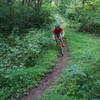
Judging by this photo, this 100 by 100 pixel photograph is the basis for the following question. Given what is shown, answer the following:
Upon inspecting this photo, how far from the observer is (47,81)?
21.2 feet

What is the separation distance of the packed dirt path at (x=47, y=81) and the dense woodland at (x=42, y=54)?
0.63 feet

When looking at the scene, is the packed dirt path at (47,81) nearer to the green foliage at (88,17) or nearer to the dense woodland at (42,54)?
the dense woodland at (42,54)

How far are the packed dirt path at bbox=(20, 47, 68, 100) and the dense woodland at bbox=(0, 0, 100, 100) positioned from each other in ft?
0.63

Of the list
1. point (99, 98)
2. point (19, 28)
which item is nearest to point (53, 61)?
point (99, 98)

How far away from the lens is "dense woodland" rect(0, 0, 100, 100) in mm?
5441

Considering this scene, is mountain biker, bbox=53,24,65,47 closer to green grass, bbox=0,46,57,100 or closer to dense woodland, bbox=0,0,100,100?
dense woodland, bbox=0,0,100,100

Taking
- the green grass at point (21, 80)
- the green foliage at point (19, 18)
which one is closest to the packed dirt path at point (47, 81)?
the green grass at point (21, 80)

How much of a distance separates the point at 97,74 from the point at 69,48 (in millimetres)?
4837

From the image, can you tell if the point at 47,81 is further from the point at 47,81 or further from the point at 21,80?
the point at 21,80

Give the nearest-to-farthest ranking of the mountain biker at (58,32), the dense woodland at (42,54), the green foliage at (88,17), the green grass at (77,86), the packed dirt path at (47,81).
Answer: the green grass at (77,86), the dense woodland at (42,54), the packed dirt path at (47,81), the mountain biker at (58,32), the green foliage at (88,17)

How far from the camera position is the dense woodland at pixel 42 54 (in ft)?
17.9

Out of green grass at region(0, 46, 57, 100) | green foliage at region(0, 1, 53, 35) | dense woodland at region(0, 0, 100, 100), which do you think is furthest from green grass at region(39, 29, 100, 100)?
green foliage at region(0, 1, 53, 35)

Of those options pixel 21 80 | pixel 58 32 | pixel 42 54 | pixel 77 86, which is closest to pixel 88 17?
pixel 58 32

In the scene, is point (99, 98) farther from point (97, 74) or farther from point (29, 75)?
point (29, 75)
